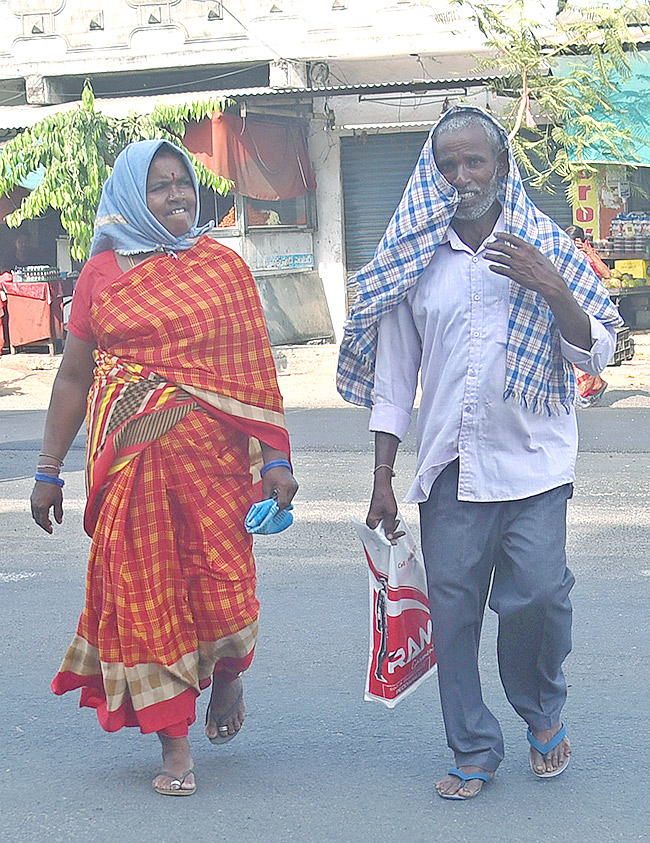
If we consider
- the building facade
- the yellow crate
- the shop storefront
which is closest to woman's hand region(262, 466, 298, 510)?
the building facade

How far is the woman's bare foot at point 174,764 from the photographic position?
337cm

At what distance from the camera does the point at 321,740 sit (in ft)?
12.3

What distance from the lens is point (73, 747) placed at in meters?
3.78

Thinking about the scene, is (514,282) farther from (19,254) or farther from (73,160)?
(19,254)

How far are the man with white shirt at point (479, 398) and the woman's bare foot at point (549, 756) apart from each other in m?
0.12

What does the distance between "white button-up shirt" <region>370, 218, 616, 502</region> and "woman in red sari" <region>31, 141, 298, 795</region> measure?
0.50m

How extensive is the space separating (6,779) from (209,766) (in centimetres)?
58

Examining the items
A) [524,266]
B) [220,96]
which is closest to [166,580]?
[524,266]

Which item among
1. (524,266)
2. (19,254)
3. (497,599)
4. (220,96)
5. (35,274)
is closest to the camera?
(524,266)

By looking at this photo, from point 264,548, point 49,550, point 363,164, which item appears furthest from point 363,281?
point 363,164

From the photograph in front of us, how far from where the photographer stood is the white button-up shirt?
10.3 feet

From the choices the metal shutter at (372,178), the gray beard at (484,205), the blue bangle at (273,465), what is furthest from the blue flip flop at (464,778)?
the metal shutter at (372,178)

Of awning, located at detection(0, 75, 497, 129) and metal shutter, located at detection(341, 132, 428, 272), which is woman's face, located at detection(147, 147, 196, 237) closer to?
awning, located at detection(0, 75, 497, 129)

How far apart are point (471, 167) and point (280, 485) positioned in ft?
3.26
